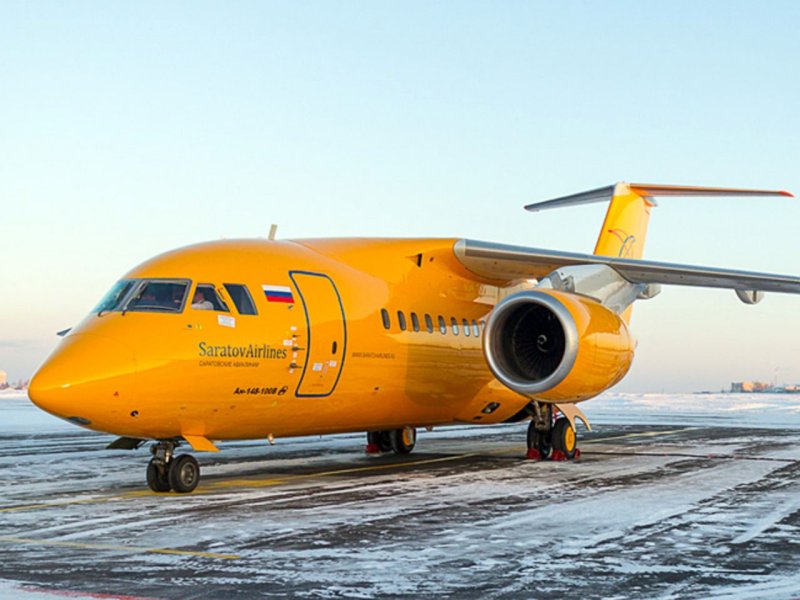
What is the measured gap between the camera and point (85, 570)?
6551 millimetres

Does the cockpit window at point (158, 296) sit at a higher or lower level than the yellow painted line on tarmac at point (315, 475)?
higher

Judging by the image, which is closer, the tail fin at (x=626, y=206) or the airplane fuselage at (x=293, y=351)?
the airplane fuselage at (x=293, y=351)

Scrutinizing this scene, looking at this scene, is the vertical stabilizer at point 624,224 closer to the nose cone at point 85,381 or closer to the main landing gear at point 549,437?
the main landing gear at point 549,437

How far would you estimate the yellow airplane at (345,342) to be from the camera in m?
10.2

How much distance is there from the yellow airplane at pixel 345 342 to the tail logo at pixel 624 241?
7.36 feet

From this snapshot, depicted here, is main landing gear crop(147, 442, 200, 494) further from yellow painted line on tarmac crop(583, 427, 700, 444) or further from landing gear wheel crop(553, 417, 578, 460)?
yellow painted line on tarmac crop(583, 427, 700, 444)

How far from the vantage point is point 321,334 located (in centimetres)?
1200

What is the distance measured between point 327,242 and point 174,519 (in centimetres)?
571

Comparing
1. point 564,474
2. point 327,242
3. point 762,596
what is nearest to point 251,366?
point 327,242

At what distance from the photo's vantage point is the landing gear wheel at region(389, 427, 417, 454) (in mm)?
16750

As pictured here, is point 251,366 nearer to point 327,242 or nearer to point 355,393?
point 355,393

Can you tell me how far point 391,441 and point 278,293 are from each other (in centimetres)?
596

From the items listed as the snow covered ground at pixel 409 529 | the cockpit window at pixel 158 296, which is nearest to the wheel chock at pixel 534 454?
the snow covered ground at pixel 409 529

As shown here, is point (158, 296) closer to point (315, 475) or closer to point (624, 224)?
point (315, 475)
